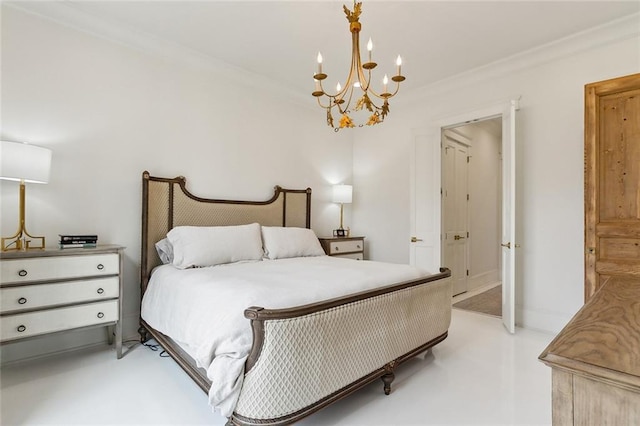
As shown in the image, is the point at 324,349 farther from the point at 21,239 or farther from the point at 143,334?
the point at 21,239

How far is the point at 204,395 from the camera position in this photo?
205 centimetres

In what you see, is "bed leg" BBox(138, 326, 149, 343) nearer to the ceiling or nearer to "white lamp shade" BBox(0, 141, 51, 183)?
"white lamp shade" BBox(0, 141, 51, 183)

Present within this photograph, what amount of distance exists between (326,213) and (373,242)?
85 centimetres

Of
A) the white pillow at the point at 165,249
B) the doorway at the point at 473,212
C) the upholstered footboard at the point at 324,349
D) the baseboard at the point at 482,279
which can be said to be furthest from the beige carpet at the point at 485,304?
the white pillow at the point at 165,249

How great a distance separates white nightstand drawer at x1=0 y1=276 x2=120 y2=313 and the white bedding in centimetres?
34

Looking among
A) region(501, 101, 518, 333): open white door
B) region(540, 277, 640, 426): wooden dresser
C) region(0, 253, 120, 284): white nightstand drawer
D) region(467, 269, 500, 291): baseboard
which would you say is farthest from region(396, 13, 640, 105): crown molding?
region(0, 253, 120, 284): white nightstand drawer

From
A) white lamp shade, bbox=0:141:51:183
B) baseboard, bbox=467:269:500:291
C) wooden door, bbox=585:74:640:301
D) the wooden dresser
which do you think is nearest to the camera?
the wooden dresser

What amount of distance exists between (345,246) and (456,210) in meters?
1.86

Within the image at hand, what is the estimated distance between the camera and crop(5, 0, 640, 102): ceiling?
8.46ft

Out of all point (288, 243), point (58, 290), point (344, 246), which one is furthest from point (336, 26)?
point (58, 290)

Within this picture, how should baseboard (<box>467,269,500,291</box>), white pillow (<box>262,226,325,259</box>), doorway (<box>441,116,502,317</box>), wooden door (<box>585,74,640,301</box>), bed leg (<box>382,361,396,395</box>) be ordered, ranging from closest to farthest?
bed leg (<box>382,361,396,395</box>), wooden door (<box>585,74,640,301</box>), white pillow (<box>262,226,325,259</box>), doorway (<box>441,116,502,317</box>), baseboard (<box>467,269,500,291</box>)

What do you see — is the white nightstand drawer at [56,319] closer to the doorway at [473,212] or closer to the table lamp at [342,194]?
the table lamp at [342,194]

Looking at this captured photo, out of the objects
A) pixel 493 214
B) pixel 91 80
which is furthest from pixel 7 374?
pixel 493 214

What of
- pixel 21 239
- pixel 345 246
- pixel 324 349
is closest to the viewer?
pixel 324 349
